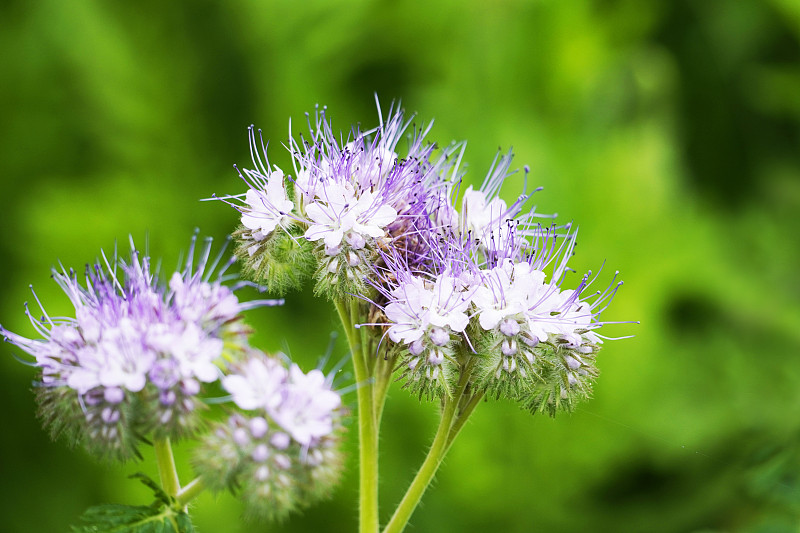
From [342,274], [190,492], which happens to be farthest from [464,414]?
[190,492]

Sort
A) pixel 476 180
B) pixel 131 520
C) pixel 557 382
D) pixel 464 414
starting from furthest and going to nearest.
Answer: pixel 476 180 → pixel 464 414 → pixel 557 382 → pixel 131 520

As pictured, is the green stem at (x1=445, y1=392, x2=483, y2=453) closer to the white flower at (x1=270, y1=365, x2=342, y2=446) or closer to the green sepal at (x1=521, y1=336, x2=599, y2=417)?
the green sepal at (x1=521, y1=336, x2=599, y2=417)

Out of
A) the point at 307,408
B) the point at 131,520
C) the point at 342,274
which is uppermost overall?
the point at 342,274

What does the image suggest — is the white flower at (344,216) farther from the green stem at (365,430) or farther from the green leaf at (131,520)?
the green leaf at (131,520)

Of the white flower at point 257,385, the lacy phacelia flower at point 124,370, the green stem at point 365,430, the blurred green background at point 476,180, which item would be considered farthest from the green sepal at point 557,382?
the blurred green background at point 476,180

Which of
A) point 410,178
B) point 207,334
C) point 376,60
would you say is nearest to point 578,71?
point 376,60

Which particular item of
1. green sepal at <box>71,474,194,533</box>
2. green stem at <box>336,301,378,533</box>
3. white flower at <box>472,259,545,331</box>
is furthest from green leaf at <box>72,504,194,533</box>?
white flower at <box>472,259,545,331</box>

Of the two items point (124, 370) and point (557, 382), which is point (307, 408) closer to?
point (124, 370)
